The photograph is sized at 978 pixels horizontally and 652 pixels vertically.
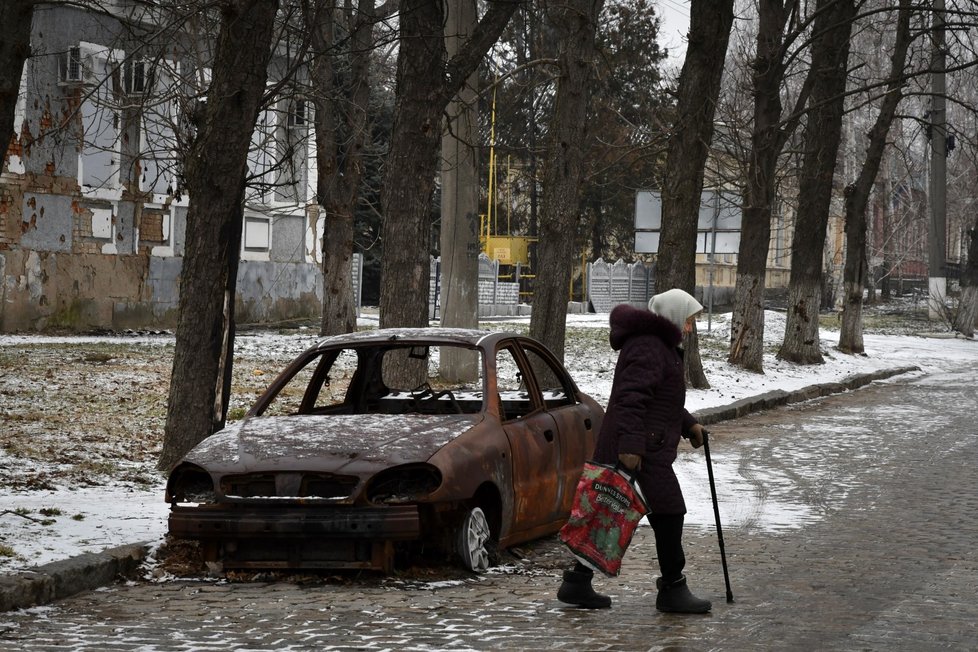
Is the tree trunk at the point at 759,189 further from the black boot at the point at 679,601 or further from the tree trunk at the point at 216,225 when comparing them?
the black boot at the point at 679,601

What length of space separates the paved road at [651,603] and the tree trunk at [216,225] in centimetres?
339

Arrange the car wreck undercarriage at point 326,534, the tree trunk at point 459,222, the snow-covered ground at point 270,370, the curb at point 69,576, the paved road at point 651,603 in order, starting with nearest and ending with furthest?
the paved road at point 651,603
the curb at point 69,576
the car wreck undercarriage at point 326,534
the snow-covered ground at point 270,370
the tree trunk at point 459,222

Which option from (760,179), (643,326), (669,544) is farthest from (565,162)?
(669,544)

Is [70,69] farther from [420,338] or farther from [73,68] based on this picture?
[420,338]

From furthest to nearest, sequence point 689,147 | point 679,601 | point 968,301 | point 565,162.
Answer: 1. point 968,301
2. point 689,147
3. point 565,162
4. point 679,601

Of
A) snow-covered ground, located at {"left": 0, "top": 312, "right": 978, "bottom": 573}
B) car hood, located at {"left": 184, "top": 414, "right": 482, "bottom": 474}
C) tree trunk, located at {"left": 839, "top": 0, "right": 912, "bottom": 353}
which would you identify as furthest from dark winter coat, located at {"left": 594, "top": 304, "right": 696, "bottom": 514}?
tree trunk, located at {"left": 839, "top": 0, "right": 912, "bottom": 353}

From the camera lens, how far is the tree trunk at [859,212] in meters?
31.0

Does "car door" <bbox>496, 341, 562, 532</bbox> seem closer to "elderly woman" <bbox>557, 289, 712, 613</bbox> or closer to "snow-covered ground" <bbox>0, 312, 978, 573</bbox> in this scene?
"elderly woman" <bbox>557, 289, 712, 613</bbox>

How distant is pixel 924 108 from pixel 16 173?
1507 inches

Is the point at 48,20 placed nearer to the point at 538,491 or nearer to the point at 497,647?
the point at 538,491

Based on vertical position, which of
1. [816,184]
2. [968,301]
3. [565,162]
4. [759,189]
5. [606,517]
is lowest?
[606,517]

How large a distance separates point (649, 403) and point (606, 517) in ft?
1.99

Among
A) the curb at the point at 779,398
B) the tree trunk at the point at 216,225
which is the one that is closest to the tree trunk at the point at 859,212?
the curb at the point at 779,398

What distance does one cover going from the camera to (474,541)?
793cm
